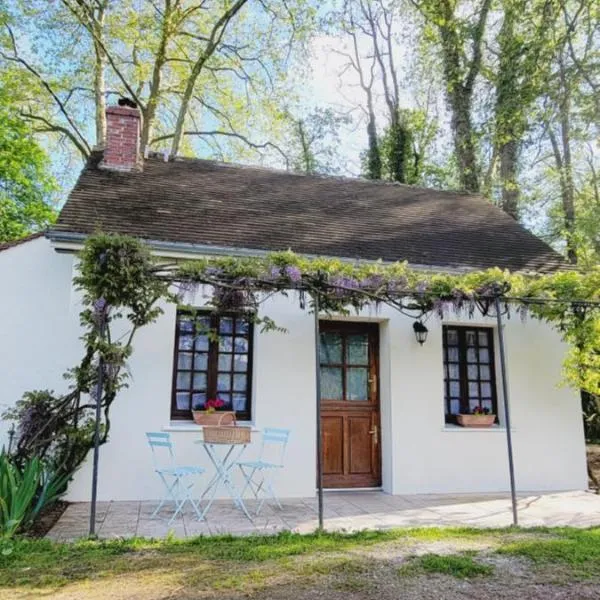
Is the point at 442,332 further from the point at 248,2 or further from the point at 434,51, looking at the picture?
the point at 248,2

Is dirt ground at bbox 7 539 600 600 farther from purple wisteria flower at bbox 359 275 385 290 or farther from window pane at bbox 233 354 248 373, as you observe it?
window pane at bbox 233 354 248 373

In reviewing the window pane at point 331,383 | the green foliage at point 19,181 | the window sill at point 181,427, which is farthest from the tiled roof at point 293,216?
the green foliage at point 19,181

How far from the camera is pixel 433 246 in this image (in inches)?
328

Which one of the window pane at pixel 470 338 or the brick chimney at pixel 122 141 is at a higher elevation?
the brick chimney at pixel 122 141

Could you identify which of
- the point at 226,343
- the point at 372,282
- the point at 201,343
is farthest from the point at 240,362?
the point at 372,282

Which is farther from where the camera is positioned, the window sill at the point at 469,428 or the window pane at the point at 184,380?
the window sill at the point at 469,428

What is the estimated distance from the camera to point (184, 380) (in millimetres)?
6738

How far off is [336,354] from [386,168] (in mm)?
11471

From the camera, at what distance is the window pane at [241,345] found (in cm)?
695

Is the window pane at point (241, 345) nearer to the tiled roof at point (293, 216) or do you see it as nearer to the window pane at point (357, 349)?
the tiled roof at point (293, 216)

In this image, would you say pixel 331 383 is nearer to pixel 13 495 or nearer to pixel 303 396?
pixel 303 396

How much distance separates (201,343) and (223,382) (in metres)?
0.61

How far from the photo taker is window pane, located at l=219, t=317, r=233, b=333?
694 centimetres

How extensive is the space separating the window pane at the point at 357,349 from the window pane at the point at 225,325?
1.75 m
